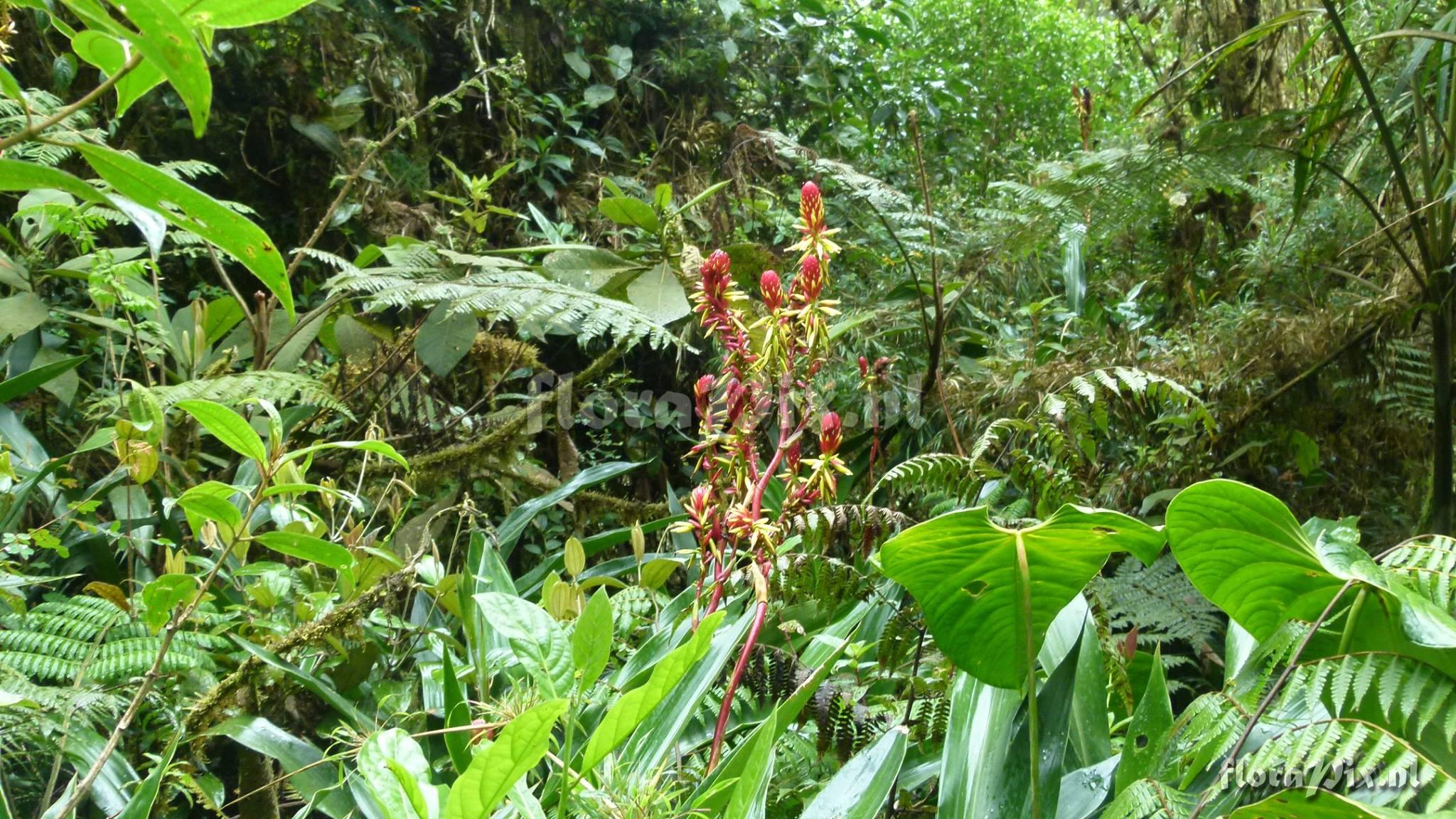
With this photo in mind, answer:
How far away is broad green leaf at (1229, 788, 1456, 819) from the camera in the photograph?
1.60 feet

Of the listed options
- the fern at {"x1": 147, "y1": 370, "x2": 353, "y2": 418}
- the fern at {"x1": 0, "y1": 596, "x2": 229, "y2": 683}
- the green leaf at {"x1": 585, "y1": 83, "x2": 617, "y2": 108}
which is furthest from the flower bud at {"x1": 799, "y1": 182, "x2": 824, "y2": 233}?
the green leaf at {"x1": 585, "y1": 83, "x2": 617, "y2": 108}

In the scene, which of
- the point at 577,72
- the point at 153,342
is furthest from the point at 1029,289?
the point at 153,342

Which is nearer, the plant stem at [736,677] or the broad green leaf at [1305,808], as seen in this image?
the broad green leaf at [1305,808]

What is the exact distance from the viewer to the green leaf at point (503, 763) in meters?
0.44

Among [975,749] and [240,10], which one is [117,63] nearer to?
[240,10]

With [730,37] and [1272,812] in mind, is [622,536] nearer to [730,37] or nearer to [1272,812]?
[1272,812]

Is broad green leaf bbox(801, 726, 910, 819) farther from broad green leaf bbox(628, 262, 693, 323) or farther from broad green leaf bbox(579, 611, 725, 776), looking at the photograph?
broad green leaf bbox(628, 262, 693, 323)

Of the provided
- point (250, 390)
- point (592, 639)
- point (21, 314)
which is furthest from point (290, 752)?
point (21, 314)

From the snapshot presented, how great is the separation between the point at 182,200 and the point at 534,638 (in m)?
0.37

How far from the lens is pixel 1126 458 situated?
5.65ft

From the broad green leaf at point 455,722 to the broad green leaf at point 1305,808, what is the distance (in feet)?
1.93

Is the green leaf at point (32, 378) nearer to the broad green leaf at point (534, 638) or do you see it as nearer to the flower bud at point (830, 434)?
the broad green leaf at point (534, 638)

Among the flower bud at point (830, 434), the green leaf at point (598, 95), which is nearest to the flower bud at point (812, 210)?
the flower bud at point (830, 434)

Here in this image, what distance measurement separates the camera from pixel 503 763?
457 mm
